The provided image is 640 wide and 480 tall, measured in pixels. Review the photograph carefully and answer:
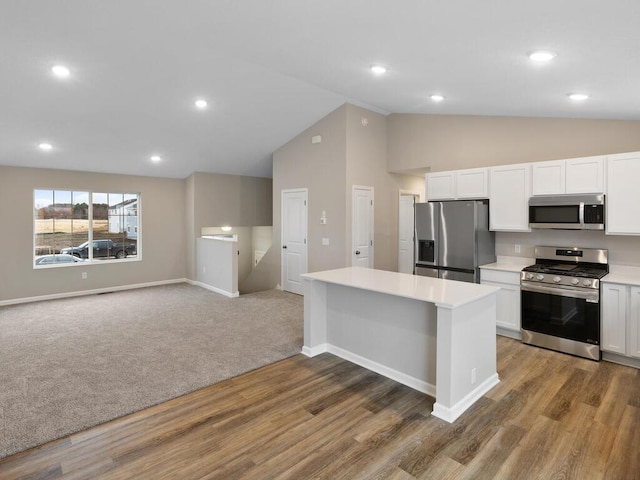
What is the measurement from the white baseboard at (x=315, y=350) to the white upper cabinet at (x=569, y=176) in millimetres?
3066

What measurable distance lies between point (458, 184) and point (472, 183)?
0.20 meters

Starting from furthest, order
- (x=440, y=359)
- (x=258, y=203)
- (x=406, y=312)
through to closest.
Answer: (x=258, y=203), (x=406, y=312), (x=440, y=359)

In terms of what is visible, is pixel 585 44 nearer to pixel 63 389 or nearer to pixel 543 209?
pixel 543 209

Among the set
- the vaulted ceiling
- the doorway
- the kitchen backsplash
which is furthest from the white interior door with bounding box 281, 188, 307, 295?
the kitchen backsplash

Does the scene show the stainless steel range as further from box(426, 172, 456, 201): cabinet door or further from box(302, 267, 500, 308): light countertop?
box(426, 172, 456, 201): cabinet door

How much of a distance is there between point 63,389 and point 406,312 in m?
3.08

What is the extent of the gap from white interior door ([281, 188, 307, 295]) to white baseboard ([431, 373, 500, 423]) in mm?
4064

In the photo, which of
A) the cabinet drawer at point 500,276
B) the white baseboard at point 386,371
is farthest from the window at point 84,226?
the cabinet drawer at point 500,276

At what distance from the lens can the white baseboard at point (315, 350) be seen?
3867 millimetres

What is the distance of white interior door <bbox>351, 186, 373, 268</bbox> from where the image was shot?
20.0ft

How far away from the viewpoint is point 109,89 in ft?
14.4

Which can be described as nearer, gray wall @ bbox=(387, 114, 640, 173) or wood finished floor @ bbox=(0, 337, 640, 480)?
wood finished floor @ bbox=(0, 337, 640, 480)

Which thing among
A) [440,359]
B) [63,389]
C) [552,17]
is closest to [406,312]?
[440,359]

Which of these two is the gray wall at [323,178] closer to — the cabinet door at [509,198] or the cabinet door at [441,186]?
the cabinet door at [441,186]
